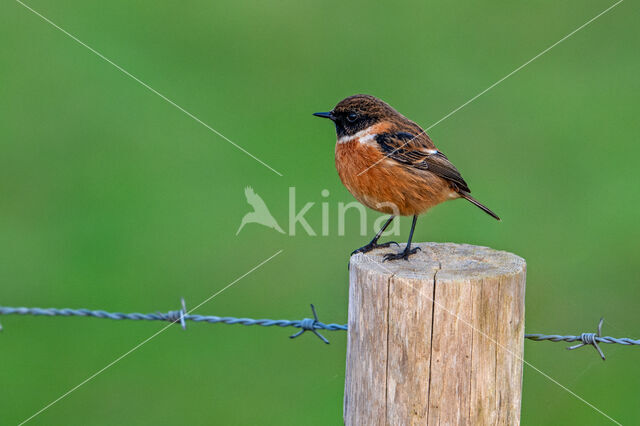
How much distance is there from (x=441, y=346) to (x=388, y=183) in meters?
2.21

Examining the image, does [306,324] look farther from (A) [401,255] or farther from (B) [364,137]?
(B) [364,137]

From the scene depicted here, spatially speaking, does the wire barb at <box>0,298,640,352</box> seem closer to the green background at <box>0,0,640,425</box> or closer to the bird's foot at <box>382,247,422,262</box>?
the bird's foot at <box>382,247,422,262</box>

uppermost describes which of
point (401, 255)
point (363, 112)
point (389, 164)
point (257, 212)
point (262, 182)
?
point (363, 112)

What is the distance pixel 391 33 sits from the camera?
13.4 meters

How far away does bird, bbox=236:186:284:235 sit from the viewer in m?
9.84

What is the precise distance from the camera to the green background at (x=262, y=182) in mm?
7324

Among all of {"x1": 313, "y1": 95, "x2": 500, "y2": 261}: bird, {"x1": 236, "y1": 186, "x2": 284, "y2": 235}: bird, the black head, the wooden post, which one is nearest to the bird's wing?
{"x1": 313, "y1": 95, "x2": 500, "y2": 261}: bird

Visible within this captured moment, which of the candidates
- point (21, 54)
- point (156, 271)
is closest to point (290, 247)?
point (156, 271)

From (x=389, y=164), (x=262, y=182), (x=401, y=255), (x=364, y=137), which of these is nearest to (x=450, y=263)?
(x=401, y=255)

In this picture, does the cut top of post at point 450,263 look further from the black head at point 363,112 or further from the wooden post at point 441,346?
the black head at point 363,112

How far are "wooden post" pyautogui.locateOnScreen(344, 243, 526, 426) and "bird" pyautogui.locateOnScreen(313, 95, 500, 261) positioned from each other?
1.81 meters

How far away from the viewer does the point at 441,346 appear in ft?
11.1

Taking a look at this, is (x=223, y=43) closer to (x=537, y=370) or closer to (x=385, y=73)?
(x=385, y=73)

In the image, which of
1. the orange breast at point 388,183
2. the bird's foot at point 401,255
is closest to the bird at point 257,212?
the orange breast at point 388,183
